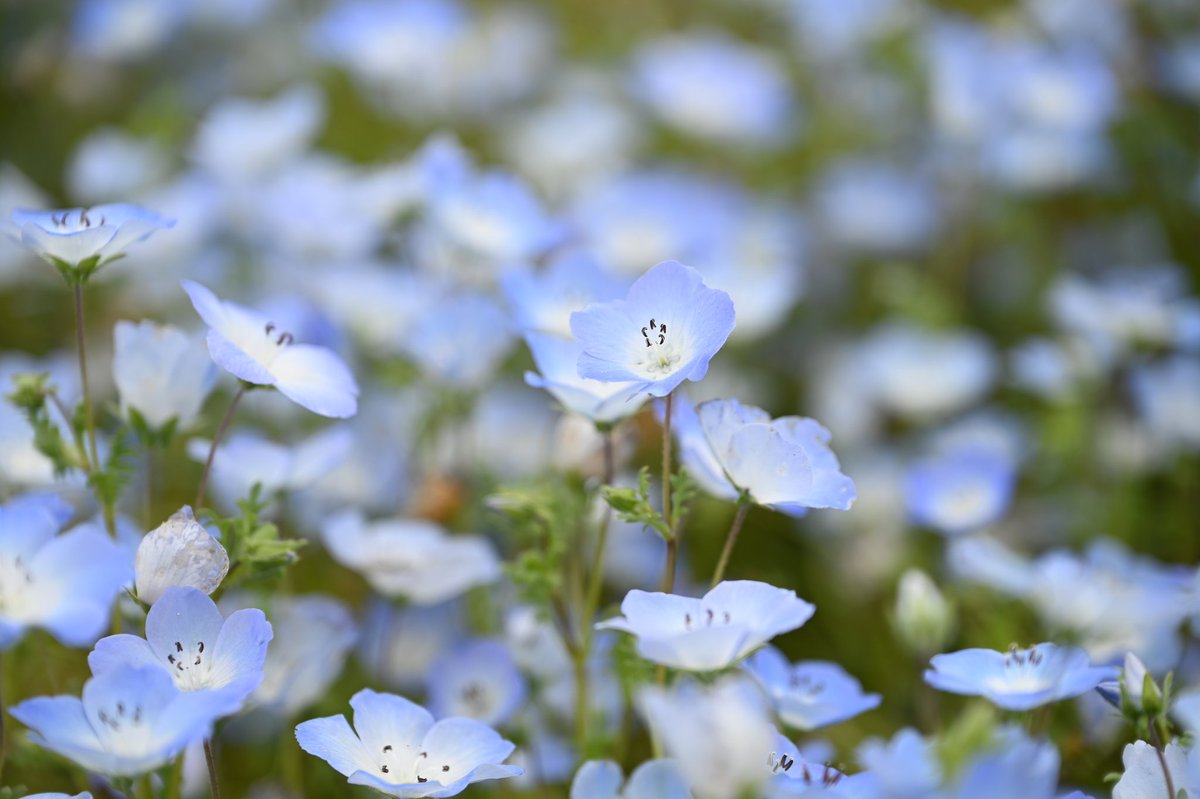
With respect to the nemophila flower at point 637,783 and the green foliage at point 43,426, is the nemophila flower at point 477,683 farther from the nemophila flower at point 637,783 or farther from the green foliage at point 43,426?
the green foliage at point 43,426

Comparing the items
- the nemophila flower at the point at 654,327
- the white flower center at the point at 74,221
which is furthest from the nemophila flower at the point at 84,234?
the nemophila flower at the point at 654,327

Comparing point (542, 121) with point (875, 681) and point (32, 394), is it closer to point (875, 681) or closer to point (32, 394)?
point (875, 681)

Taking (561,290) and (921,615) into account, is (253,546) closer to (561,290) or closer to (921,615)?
(561,290)

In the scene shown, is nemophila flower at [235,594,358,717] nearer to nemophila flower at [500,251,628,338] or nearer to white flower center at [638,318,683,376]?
nemophila flower at [500,251,628,338]

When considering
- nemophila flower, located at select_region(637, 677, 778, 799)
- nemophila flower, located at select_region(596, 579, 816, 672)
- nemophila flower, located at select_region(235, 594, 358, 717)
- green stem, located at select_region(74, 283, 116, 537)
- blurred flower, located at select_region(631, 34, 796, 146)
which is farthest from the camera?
blurred flower, located at select_region(631, 34, 796, 146)

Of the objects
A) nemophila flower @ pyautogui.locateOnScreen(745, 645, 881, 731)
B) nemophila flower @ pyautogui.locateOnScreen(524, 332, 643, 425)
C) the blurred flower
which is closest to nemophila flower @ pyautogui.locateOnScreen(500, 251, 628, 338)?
nemophila flower @ pyautogui.locateOnScreen(524, 332, 643, 425)

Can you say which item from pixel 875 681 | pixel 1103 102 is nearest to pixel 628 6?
pixel 1103 102
